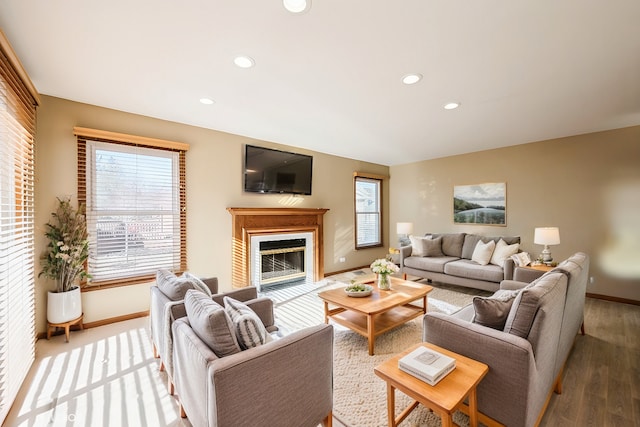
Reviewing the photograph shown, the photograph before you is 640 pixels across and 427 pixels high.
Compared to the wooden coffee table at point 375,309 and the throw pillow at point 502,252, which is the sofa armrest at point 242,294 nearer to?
the wooden coffee table at point 375,309

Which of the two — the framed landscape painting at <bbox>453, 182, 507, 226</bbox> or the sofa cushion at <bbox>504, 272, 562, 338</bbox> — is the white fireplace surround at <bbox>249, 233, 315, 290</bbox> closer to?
the framed landscape painting at <bbox>453, 182, 507, 226</bbox>

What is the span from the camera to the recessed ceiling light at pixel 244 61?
2.12 meters

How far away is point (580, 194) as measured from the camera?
4.12 m

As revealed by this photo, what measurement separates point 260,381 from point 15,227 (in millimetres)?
2472

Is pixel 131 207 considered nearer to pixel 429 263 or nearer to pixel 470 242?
pixel 429 263

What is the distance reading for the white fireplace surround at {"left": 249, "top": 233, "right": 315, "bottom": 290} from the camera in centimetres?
427

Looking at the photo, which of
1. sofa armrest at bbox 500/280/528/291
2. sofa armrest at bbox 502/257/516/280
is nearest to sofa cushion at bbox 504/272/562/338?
sofa armrest at bbox 500/280/528/291

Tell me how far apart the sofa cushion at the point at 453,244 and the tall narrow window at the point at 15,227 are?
18.4ft

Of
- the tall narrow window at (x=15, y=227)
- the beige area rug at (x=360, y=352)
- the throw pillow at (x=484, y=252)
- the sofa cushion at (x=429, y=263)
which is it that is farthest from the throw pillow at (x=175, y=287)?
the throw pillow at (x=484, y=252)

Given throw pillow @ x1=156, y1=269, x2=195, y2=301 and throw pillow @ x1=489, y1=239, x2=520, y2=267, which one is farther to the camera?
throw pillow @ x1=489, y1=239, x2=520, y2=267

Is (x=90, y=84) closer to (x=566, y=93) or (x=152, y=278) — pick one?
(x=152, y=278)

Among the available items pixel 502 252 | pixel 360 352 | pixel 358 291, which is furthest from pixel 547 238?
pixel 360 352

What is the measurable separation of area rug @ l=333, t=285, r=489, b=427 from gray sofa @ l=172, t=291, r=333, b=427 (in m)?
0.30

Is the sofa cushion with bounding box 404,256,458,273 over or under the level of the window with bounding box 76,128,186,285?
under
